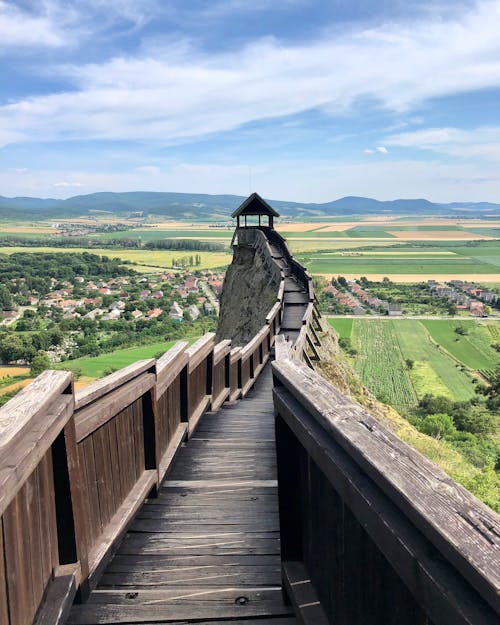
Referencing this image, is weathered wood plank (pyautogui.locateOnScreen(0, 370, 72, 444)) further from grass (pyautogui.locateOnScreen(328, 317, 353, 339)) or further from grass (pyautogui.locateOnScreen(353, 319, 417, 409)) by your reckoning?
grass (pyautogui.locateOnScreen(328, 317, 353, 339))

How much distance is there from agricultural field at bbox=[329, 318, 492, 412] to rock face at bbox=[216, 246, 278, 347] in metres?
27.9

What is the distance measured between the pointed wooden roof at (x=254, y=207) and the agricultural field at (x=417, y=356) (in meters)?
28.5

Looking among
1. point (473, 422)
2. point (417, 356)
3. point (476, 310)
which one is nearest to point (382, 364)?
point (417, 356)

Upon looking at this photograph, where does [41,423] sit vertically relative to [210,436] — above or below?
above

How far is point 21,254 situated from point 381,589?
21076 centimetres

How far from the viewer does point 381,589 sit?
5.04 feet

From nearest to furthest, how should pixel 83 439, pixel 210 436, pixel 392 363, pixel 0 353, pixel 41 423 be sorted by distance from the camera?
1. pixel 41 423
2. pixel 83 439
3. pixel 210 436
4. pixel 0 353
5. pixel 392 363

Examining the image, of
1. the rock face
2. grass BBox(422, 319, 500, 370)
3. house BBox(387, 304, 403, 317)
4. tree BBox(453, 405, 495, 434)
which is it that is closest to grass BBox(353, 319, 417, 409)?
tree BBox(453, 405, 495, 434)

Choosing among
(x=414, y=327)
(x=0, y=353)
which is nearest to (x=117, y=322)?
(x=0, y=353)

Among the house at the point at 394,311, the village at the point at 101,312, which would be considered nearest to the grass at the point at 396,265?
the village at the point at 101,312

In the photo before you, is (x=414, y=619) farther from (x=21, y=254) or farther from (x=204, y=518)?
(x=21, y=254)

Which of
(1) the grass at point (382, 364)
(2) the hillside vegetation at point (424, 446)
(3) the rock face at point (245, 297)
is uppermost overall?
(3) the rock face at point (245, 297)

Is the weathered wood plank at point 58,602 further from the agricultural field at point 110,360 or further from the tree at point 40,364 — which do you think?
the agricultural field at point 110,360

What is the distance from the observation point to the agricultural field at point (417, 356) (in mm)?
59625
